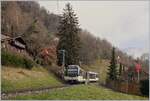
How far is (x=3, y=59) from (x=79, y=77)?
34.3ft

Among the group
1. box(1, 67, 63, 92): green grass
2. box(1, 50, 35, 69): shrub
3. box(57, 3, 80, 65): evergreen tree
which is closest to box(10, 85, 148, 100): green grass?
box(1, 67, 63, 92): green grass

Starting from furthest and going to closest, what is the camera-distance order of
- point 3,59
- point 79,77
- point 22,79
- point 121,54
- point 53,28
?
1. point 79,77
2. point 3,59
3. point 22,79
4. point 121,54
5. point 53,28

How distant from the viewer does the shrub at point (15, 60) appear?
92.3 feet

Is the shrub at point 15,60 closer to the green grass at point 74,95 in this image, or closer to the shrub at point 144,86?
the green grass at point 74,95

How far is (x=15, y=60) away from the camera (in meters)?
29.3

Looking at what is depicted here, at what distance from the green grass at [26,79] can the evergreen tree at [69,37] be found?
3661 mm

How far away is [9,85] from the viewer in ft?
81.7

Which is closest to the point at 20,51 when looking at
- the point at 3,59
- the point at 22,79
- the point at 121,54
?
the point at 3,59

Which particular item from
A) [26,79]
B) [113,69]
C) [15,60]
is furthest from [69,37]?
[15,60]

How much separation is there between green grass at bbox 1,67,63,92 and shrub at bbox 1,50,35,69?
1.80 feet

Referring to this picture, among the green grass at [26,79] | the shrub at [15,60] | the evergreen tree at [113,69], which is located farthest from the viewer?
the shrub at [15,60]

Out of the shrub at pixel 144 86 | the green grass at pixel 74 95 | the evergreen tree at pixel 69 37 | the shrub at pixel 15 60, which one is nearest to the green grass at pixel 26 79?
the shrub at pixel 15 60

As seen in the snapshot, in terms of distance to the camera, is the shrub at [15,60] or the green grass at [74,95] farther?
the shrub at [15,60]

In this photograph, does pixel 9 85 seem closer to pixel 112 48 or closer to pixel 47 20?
pixel 47 20
